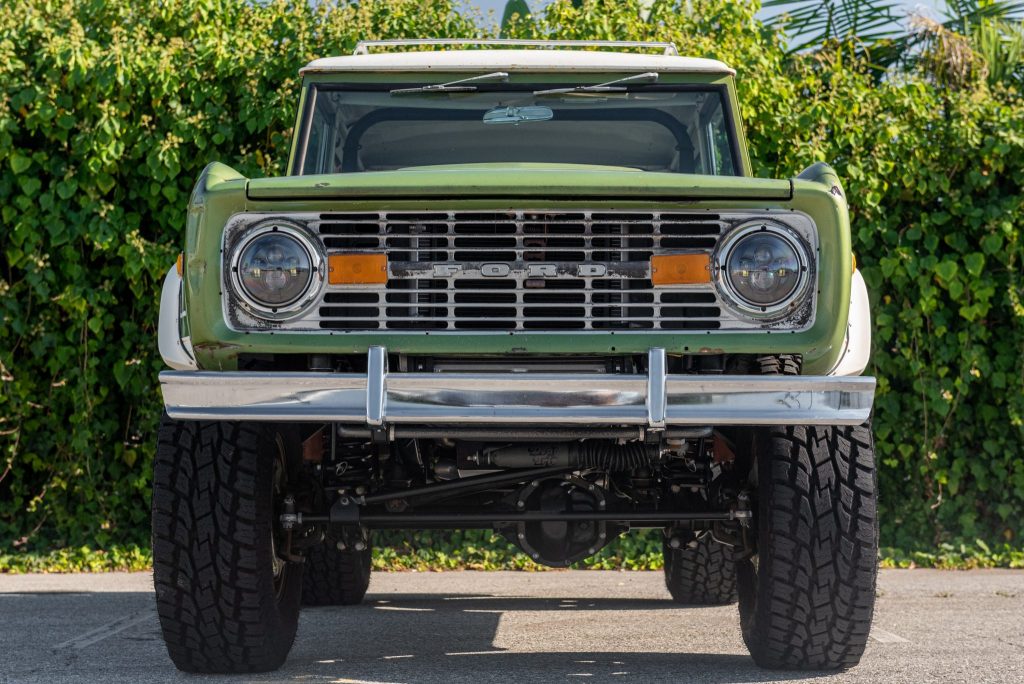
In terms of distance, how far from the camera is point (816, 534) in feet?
13.1

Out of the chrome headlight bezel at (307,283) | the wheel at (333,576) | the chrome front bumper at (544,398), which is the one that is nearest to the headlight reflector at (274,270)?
the chrome headlight bezel at (307,283)

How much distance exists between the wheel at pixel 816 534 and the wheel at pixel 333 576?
109 inches

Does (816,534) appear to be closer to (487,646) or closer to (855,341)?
(855,341)

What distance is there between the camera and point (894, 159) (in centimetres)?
760

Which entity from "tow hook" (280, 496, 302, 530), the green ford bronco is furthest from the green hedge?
"tow hook" (280, 496, 302, 530)

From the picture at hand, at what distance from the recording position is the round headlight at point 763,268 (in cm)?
376

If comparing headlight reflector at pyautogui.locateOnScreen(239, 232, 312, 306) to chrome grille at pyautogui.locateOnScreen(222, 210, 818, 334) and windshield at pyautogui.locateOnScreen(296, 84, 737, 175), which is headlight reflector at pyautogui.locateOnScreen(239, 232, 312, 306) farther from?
windshield at pyautogui.locateOnScreen(296, 84, 737, 175)

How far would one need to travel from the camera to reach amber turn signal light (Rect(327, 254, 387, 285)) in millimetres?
3779

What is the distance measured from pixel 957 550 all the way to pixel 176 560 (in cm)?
532

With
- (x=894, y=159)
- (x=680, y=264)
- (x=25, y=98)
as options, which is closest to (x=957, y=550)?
(x=894, y=159)

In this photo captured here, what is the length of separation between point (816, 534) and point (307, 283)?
1659mm

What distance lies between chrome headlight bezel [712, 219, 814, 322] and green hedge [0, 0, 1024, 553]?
390 centimetres

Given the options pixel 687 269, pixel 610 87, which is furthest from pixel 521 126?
pixel 687 269

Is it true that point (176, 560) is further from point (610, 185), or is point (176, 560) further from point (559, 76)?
point (559, 76)
